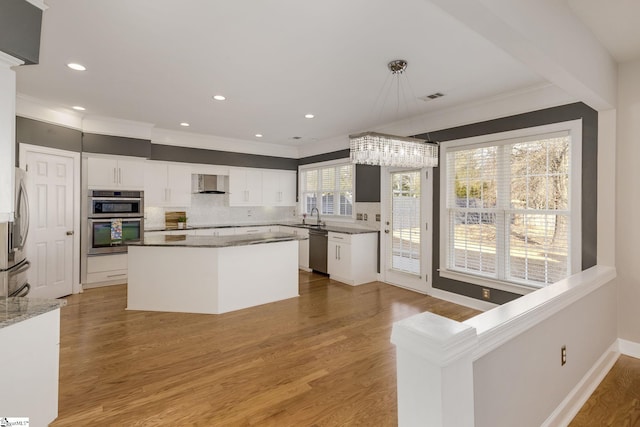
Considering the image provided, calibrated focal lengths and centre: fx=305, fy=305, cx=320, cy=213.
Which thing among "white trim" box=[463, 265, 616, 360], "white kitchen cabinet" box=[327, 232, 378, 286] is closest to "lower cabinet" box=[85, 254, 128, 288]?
"white kitchen cabinet" box=[327, 232, 378, 286]

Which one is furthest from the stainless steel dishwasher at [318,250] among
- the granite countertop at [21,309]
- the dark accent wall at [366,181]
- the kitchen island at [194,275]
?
the granite countertop at [21,309]

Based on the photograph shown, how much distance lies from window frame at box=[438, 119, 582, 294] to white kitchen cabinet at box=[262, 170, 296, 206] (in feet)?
12.7

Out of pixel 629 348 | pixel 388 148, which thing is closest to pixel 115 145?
pixel 388 148

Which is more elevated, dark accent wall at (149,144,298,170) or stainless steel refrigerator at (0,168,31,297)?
dark accent wall at (149,144,298,170)

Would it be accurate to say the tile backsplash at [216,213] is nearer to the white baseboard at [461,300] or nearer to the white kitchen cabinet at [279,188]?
the white kitchen cabinet at [279,188]

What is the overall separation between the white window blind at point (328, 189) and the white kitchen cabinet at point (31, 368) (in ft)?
16.3

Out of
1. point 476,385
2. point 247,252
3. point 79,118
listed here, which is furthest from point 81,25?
point 476,385

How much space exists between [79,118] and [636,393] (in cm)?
709

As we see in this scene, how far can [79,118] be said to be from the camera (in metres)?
4.69

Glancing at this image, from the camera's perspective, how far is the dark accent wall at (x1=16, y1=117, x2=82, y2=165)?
393 cm

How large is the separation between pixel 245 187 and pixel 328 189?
1.81 m

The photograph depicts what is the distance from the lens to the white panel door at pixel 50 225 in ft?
13.4

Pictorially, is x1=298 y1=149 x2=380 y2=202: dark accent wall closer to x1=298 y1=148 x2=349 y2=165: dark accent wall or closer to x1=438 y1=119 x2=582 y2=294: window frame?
x1=298 y1=148 x2=349 y2=165: dark accent wall

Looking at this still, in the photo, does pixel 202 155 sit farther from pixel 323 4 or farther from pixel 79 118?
pixel 323 4
